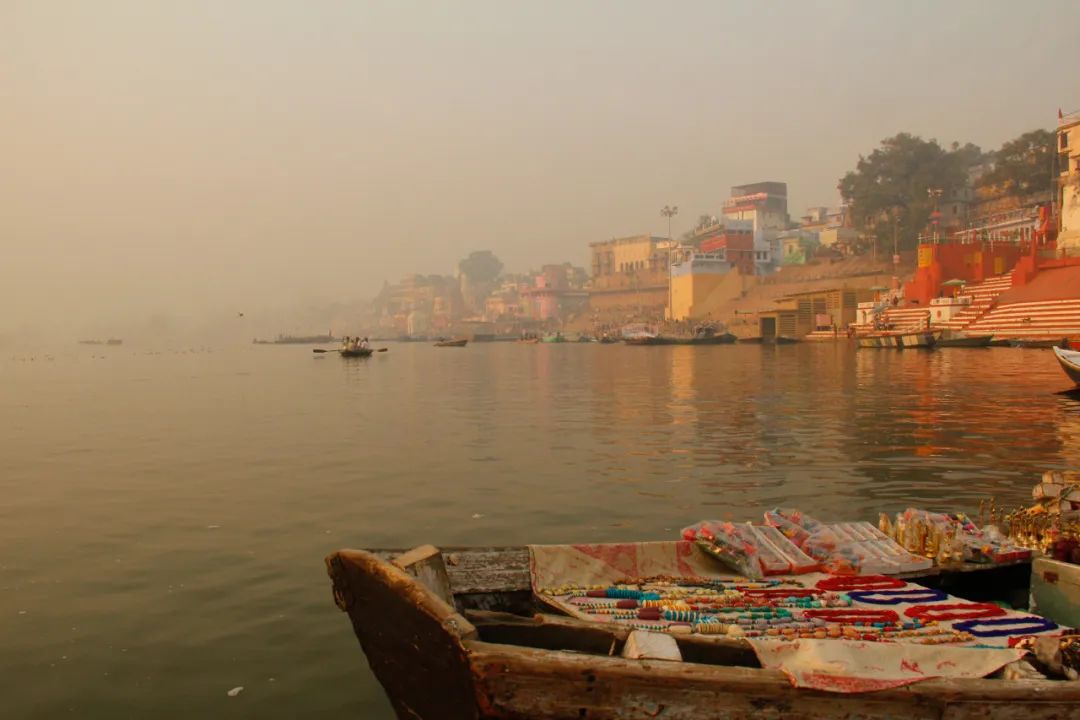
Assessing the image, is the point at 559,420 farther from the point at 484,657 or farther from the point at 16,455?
the point at 484,657

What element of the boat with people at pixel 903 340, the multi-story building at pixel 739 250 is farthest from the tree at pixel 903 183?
the boat with people at pixel 903 340

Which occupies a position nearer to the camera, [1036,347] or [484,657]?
[484,657]

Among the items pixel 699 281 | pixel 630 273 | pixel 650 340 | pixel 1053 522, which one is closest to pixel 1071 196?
pixel 650 340

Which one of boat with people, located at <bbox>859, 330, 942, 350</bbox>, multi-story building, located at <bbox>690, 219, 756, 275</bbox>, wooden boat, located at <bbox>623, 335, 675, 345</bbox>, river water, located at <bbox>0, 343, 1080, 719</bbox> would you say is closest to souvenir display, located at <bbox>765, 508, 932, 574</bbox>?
river water, located at <bbox>0, 343, 1080, 719</bbox>

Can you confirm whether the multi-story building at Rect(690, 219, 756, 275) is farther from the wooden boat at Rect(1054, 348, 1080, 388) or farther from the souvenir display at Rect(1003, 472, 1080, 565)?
the souvenir display at Rect(1003, 472, 1080, 565)

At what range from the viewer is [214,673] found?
5992mm

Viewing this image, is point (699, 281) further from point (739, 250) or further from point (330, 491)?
point (330, 491)

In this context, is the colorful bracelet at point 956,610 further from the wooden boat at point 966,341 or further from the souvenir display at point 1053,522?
the wooden boat at point 966,341

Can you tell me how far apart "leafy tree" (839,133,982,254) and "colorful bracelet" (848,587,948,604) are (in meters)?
94.1

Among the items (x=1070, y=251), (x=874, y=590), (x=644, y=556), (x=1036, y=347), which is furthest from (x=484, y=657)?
(x=1070, y=251)

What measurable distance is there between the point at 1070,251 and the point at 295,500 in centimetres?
6319

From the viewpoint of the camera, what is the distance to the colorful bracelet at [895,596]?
580cm

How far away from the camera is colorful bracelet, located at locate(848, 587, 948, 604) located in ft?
19.0

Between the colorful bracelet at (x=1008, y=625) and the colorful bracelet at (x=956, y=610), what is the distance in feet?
0.31
